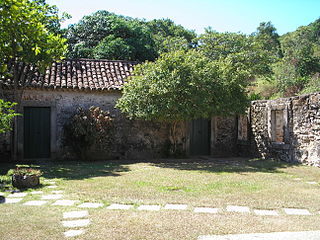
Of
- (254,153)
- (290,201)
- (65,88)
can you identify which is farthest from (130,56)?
(290,201)

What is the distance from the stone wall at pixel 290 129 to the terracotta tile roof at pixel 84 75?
18.0 feet

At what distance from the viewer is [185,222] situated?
4.50 meters

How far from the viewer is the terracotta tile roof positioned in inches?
A: 486

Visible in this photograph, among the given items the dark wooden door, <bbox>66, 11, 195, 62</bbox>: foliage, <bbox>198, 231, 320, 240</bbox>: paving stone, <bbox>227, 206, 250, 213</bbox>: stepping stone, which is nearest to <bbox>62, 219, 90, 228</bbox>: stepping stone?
<bbox>198, 231, 320, 240</bbox>: paving stone

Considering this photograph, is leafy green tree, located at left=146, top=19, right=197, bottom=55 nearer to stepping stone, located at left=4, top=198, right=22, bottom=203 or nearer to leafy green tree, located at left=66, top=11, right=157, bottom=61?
leafy green tree, located at left=66, top=11, right=157, bottom=61

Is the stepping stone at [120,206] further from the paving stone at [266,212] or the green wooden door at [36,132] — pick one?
the green wooden door at [36,132]

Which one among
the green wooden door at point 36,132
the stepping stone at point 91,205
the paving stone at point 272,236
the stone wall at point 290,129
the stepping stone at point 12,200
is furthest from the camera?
the green wooden door at point 36,132

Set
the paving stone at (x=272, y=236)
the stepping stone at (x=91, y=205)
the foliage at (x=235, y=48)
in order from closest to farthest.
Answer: the paving stone at (x=272, y=236)
the stepping stone at (x=91, y=205)
the foliage at (x=235, y=48)

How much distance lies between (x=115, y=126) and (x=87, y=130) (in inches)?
50.1

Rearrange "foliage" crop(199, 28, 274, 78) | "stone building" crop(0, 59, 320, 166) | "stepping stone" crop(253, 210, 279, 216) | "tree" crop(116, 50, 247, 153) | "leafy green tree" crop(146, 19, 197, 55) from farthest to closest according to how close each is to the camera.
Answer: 1. "leafy green tree" crop(146, 19, 197, 55)
2. "foliage" crop(199, 28, 274, 78)
3. "stone building" crop(0, 59, 320, 166)
4. "tree" crop(116, 50, 247, 153)
5. "stepping stone" crop(253, 210, 279, 216)

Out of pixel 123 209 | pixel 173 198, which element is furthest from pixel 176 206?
pixel 123 209

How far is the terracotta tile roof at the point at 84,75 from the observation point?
1234cm

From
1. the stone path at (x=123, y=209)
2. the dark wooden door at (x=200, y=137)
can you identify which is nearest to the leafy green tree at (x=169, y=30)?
the dark wooden door at (x=200, y=137)

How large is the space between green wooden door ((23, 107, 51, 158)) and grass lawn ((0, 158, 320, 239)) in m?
2.59
